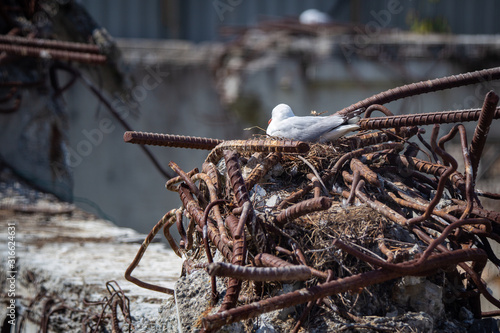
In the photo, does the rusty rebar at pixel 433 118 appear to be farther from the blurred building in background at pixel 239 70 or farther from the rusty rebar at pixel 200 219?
the blurred building in background at pixel 239 70

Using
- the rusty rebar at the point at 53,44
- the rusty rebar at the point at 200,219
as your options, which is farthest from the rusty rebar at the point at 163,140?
the rusty rebar at the point at 53,44

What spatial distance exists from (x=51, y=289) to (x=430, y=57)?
488cm

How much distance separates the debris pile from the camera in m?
1.34

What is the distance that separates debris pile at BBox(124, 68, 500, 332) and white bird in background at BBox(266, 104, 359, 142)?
0.15ft

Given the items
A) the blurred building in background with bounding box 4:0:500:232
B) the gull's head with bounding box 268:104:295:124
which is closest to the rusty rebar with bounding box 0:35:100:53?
the blurred building in background with bounding box 4:0:500:232

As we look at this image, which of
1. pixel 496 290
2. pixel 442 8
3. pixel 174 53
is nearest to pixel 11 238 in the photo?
pixel 496 290

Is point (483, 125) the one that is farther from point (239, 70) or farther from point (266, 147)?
point (239, 70)

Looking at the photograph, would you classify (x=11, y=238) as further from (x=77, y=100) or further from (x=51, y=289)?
(x=77, y=100)

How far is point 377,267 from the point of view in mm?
1385

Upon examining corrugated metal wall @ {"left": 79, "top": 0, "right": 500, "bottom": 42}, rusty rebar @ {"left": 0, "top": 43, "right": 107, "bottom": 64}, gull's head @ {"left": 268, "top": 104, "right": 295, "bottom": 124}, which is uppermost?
corrugated metal wall @ {"left": 79, "top": 0, "right": 500, "bottom": 42}

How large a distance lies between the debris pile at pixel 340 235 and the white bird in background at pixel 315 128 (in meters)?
0.05

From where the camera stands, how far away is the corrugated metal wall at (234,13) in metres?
7.57

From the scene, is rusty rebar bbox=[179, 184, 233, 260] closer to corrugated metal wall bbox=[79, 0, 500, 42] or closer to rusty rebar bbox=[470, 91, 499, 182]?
rusty rebar bbox=[470, 91, 499, 182]

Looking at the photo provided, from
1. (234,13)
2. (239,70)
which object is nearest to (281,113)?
(239,70)
